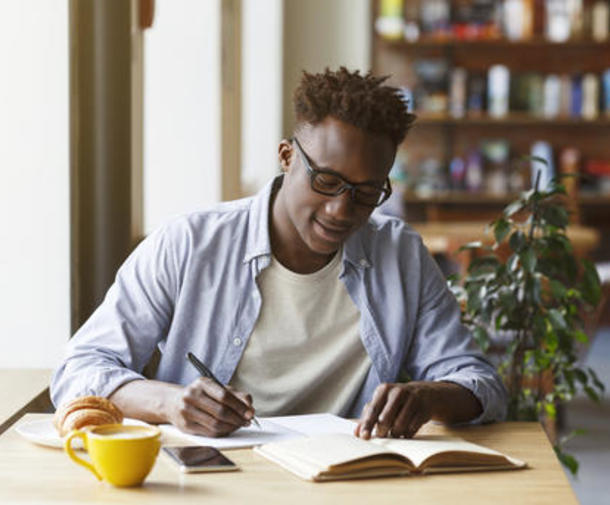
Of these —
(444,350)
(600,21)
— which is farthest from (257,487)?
(600,21)

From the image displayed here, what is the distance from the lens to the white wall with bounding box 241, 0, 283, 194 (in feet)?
20.8

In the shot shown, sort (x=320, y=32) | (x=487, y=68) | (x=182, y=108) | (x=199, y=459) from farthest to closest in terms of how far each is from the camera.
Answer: (x=487, y=68) < (x=320, y=32) < (x=182, y=108) < (x=199, y=459)

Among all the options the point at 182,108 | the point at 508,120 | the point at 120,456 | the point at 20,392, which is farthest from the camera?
the point at 508,120

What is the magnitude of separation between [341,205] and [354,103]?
179 mm

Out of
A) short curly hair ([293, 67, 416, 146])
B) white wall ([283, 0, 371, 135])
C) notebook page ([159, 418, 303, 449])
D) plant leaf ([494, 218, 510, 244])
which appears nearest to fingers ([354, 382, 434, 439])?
notebook page ([159, 418, 303, 449])

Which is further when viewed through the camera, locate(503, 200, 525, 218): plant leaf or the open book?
locate(503, 200, 525, 218): plant leaf

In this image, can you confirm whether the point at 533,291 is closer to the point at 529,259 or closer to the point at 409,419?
the point at 529,259

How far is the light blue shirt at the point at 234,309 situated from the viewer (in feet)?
5.98

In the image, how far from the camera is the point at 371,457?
4.59 feet

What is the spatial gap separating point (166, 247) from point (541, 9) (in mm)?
5657

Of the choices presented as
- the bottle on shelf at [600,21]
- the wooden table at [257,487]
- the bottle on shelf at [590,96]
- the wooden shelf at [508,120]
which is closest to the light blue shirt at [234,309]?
the wooden table at [257,487]

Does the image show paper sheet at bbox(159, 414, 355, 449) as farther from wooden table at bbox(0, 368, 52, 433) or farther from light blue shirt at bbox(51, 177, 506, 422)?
wooden table at bbox(0, 368, 52, 433)

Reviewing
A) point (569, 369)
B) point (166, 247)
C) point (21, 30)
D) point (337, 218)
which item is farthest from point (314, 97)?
point (569, 369)

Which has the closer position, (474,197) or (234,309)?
(234,309)
